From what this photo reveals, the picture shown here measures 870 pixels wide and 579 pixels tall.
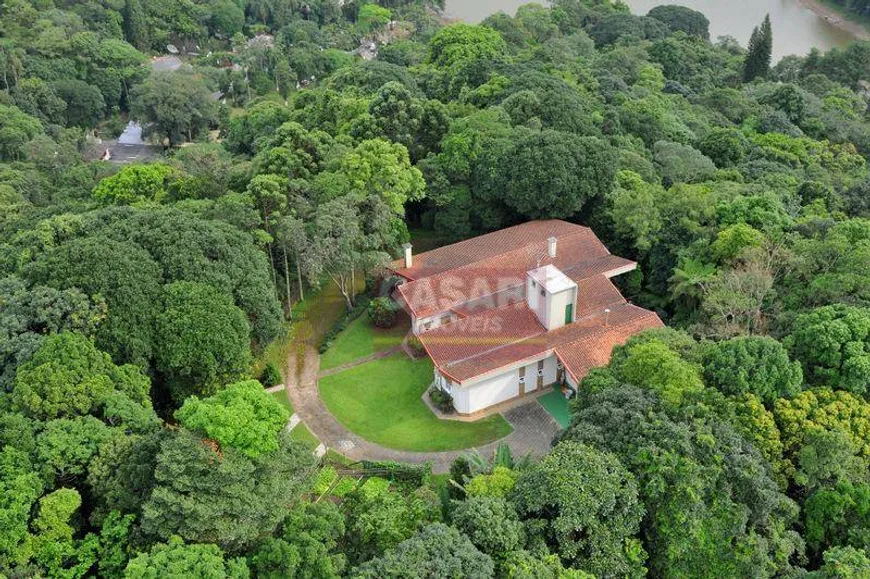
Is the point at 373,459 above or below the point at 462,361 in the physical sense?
below

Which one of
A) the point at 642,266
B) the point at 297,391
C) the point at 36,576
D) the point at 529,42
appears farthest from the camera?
the point at 529,42

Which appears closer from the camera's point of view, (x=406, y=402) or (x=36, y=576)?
(x=36, y=576)

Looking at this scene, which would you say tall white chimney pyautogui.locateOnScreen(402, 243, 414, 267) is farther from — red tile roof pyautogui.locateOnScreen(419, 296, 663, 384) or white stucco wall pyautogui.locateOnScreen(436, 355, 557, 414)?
white stucco wall pyautogui.locateOnScreen(436, 355, 557, 414)

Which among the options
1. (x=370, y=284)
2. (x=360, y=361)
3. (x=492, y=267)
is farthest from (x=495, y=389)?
(x=370, y=284)

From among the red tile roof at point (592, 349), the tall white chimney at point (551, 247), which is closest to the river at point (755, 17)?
the tall white chimney at point (551, 247)

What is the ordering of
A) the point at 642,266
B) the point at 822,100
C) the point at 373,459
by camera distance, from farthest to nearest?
the point at 822,100, the point at 642,266, the point at 373,459

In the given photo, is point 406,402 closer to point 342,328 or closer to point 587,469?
point 342,328

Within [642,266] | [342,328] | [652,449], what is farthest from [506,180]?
[652,449]

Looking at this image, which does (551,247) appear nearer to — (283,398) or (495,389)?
(495,389)
